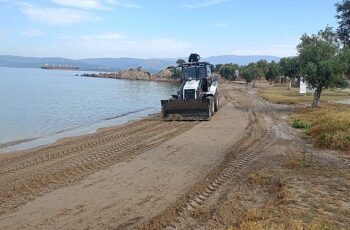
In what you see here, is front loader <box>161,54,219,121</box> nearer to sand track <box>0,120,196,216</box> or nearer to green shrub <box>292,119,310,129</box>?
sand track <box>0,120,196,216</box>

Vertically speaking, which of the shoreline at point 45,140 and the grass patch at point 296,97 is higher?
the grass patch at point 296,97

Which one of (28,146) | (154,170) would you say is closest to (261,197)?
(154,170)

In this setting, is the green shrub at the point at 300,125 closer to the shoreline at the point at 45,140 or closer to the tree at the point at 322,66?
the tree at the point at 322,66

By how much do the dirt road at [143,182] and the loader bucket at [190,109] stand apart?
204 inches

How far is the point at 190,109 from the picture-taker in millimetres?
21438

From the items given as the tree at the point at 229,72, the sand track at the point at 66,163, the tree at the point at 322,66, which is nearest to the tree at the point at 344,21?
the tree at the point at 322,66

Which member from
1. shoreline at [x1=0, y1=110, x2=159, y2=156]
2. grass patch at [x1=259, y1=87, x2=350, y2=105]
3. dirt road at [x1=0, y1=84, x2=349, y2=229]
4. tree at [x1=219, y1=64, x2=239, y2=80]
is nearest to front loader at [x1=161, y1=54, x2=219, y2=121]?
shoreline at [x1=0, y1=110, x2=159, y2=156]

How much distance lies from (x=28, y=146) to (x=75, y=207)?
11.0 metres

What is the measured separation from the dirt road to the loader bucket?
5.18 meters

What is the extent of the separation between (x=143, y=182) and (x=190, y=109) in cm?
1259

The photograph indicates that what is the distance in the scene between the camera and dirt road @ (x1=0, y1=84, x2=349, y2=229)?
679cm

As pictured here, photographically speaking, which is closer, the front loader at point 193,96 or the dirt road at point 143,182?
the dirt road at point 143,182

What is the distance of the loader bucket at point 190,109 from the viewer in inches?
836

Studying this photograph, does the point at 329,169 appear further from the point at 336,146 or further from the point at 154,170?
the point at 154,170
